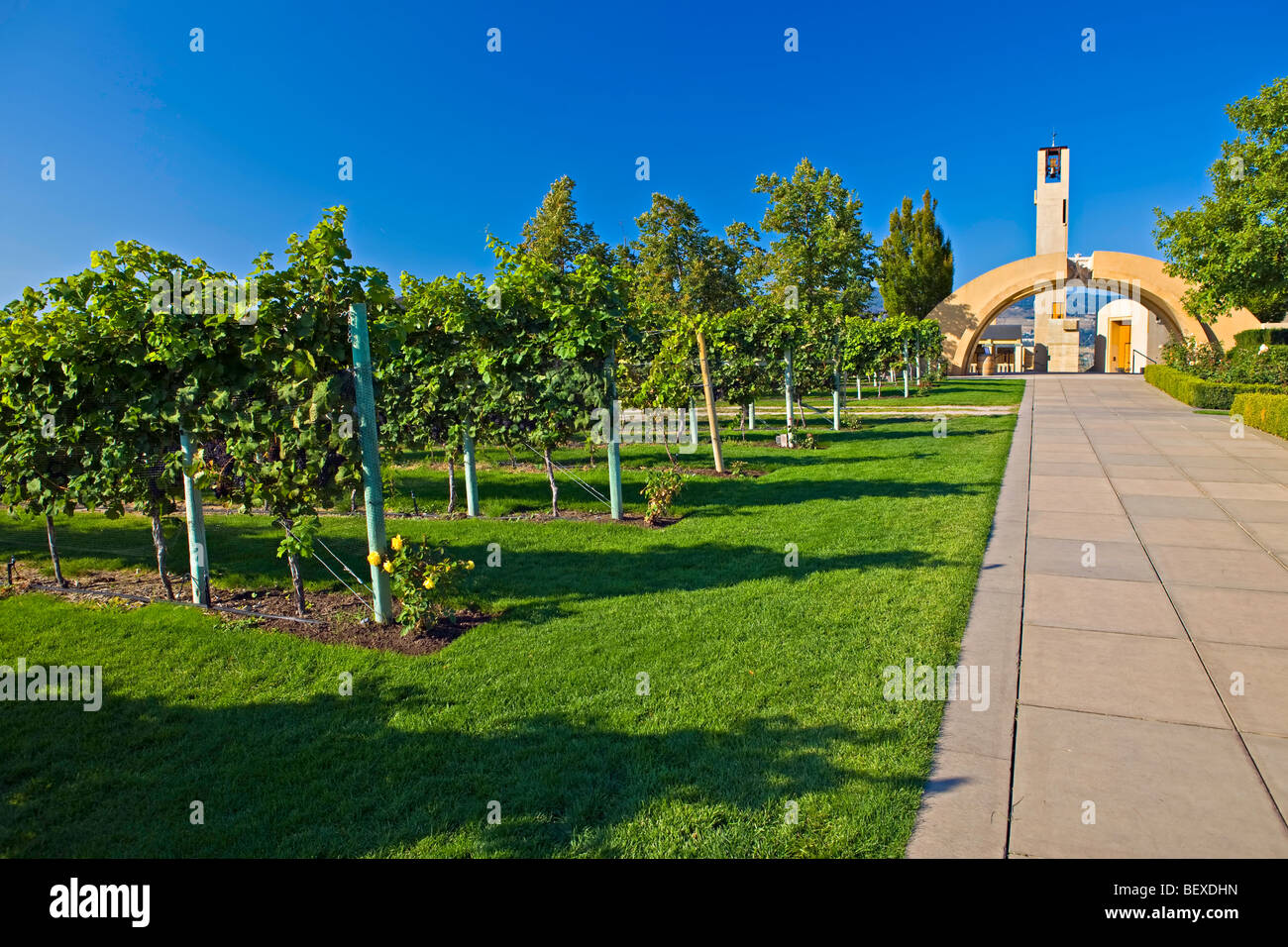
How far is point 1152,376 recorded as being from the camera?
33031mm

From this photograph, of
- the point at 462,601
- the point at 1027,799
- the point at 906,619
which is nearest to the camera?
the point at 1027,799

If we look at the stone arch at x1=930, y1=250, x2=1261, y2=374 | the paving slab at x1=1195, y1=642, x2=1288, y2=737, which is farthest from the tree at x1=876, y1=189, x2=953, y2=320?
the paving slab at x1=1195, y1=642, x2=1288, y2=737

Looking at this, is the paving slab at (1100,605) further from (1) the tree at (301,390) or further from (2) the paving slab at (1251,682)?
(1) the tree at (301,390)

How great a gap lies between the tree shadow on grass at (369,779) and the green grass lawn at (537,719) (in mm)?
14

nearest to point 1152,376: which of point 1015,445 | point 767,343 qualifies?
point 1015,445

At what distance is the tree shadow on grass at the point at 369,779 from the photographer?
10.0 feet

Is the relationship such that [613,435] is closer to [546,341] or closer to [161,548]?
[546,341]

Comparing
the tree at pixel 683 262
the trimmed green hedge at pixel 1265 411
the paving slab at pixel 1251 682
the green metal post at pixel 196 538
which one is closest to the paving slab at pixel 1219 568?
the paving slab at pixel 1251 682

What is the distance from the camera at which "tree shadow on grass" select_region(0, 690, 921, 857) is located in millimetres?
3062

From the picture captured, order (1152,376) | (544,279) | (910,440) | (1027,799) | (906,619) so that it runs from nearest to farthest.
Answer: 1. (1027,799)
2. (906,619)
3. (544,279)
4. (910,440)
5. (1152,376)

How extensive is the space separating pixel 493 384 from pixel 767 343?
9278mm

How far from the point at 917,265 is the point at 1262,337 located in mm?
25206

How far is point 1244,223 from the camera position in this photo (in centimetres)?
2334
